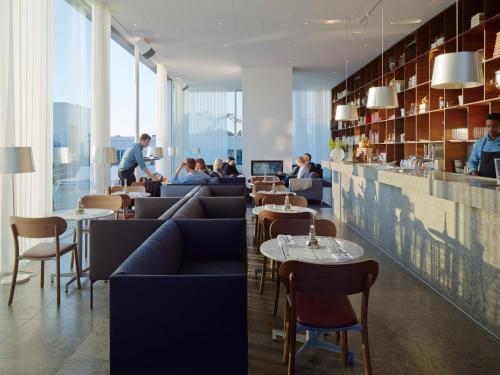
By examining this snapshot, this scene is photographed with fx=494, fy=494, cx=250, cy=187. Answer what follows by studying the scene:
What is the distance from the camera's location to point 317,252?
345cm

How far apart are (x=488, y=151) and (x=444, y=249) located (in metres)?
2.14

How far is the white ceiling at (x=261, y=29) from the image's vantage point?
8.31 m

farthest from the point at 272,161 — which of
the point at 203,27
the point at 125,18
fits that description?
the point at 125,18

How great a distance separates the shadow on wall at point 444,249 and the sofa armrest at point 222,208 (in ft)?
6.41

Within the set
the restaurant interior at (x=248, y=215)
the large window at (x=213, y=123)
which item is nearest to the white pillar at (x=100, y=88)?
the restaurant interior at (x=248, y=215)

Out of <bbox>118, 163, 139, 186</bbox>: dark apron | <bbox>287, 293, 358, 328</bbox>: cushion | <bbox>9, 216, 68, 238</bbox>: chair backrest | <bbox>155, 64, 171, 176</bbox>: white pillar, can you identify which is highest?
<bbox>155, 64, 171, 176</bbox>: white pillar

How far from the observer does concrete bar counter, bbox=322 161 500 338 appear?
3.81 metres

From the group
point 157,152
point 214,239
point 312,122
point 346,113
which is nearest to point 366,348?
point 214,239

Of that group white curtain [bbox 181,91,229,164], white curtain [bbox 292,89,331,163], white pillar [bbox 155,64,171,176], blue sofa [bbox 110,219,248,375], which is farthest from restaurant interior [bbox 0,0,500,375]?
white curtain [bbox 292,89,331,163]

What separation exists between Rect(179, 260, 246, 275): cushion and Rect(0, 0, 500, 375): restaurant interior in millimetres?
36

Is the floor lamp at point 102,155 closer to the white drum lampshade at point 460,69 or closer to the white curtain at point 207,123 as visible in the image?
the white drum lampshade at point 460,69

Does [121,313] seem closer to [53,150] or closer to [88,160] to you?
[53,150]

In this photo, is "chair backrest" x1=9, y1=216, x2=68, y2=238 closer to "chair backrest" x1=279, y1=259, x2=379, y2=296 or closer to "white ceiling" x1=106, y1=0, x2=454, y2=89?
"chair backrest" x1=279, y1=259, x2=379, y2=296

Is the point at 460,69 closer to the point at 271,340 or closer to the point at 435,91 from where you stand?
the point at 271,340
